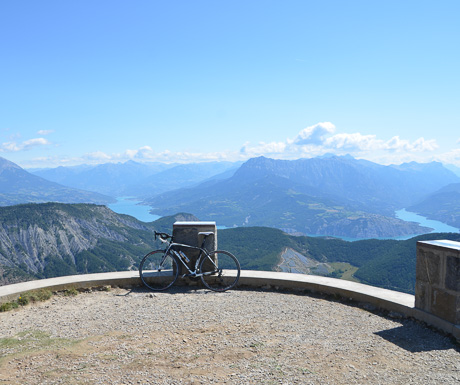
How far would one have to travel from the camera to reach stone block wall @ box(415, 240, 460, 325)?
5.45 meters

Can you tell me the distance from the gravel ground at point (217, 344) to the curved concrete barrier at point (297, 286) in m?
0.25

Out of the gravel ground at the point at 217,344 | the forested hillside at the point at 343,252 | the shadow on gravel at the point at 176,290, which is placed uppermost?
the gravel ground at the point at 217,344

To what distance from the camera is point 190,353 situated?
15.8 ft

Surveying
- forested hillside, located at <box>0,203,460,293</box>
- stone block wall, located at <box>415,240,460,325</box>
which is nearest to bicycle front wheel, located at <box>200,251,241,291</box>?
stone block wall, located at <box>415,240,460,325</box>

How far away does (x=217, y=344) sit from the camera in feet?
16.7

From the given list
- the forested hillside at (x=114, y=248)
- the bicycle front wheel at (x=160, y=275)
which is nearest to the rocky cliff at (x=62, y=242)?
the forested hillside at (x=114, y=248)

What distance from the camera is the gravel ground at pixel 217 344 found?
424 cm

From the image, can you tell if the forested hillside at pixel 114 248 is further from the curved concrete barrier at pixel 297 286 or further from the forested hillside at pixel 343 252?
the curved concrete barrier at pixel 297 286

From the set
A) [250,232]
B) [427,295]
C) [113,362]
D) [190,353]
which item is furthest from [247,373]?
[250,232]

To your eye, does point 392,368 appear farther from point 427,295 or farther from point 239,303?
point 239,303

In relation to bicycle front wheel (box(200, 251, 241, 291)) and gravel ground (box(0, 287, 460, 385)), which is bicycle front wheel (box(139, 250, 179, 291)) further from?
gravel ground (box(0, 287, 460, 385))

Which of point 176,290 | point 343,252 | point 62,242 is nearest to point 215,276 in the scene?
point 176,290

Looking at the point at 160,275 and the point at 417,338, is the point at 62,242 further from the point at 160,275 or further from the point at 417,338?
the point at 417,338

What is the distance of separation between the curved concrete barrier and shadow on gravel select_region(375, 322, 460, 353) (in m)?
0.20
